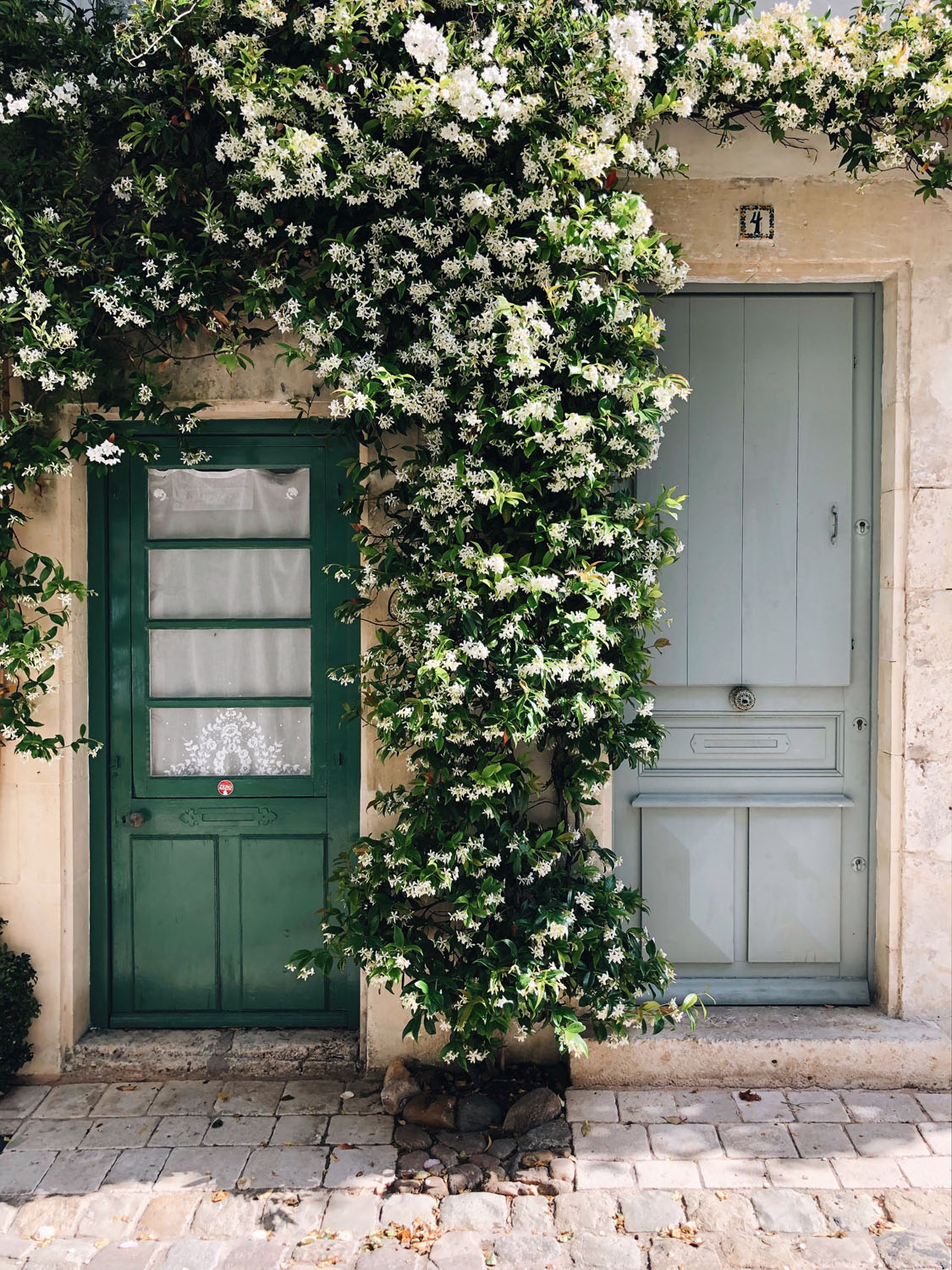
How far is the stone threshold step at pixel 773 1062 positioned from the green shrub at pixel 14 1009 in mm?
2156

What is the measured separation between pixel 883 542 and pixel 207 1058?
11.3 feet

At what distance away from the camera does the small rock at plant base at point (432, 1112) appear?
3449 mm

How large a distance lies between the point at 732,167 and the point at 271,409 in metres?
2.04

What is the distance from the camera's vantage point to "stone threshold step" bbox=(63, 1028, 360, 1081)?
3.85 meters

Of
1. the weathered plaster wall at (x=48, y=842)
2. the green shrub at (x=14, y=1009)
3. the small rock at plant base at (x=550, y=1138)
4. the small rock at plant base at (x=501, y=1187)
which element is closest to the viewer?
the small rock at plant base at (x=501, y=1187)

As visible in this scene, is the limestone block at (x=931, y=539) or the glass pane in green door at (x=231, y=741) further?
the glass pane in green door at (x=231, y=741)

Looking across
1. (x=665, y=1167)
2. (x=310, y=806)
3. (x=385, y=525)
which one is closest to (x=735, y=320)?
(x=385, y=525)

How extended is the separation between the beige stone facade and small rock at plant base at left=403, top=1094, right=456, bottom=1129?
0.96 ft

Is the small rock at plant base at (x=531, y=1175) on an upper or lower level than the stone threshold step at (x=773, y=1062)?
lower

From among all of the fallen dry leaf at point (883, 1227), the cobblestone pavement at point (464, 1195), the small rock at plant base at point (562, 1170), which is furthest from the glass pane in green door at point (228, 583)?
the fallen dry leaf at point (883, 1227)

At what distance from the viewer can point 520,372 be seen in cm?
299

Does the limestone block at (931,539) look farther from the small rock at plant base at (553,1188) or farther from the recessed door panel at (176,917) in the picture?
the recessed door panel at (176,917)

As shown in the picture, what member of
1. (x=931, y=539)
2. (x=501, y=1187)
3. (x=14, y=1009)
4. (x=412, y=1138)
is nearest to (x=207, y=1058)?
(x=14, y=1009)

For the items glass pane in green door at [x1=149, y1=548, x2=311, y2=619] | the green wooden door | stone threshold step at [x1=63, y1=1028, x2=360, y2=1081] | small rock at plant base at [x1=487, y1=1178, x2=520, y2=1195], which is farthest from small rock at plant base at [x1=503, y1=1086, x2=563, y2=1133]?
glass pane in green door at [x1=149, y1=548, x2=311, y2=619]
